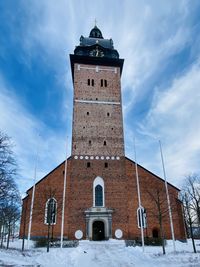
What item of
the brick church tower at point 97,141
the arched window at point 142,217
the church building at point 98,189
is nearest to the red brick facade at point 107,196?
the church building at point 98,189

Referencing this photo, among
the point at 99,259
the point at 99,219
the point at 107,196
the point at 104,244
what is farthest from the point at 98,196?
the point at 99,259

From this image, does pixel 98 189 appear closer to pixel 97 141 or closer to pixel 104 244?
pixel 97 141

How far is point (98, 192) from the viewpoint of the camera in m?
28.6

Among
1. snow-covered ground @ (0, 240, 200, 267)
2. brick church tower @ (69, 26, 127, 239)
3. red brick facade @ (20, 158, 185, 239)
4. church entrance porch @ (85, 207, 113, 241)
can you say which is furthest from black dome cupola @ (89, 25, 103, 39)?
snow-covered ground @ (0, 240, 200, 267)

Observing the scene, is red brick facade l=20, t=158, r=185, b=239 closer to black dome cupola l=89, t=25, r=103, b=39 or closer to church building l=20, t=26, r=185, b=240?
church building l=20, t=26, r=185, b=240

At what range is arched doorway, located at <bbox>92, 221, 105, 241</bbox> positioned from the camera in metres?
28.1

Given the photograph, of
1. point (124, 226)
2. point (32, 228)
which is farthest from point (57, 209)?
point (124, 226)

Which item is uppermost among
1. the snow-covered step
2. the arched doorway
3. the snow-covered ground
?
the arched doorway

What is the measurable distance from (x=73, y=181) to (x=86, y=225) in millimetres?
4994

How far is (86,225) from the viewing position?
26625mm

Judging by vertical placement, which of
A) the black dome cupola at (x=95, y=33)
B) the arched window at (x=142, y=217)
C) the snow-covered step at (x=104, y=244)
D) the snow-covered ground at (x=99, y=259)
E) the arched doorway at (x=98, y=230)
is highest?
the black dome cupola at (x=95, y=33)

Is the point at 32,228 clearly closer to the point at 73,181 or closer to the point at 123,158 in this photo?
the point at 73,181

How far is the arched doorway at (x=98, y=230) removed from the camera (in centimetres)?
2812

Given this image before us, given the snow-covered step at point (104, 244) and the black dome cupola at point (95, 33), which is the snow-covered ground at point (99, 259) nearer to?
the snow-covered step at point (104, 244)
